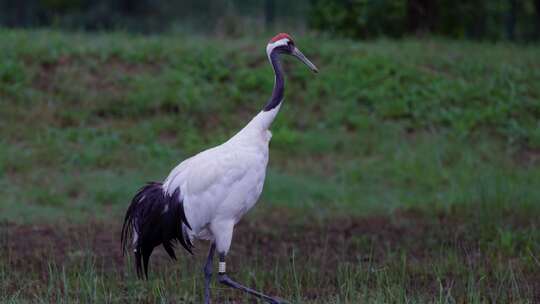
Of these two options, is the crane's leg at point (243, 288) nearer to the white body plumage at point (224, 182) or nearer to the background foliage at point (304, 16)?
the white body plumage at point (224, 182)

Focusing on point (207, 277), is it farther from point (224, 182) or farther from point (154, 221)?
point (224, 182)

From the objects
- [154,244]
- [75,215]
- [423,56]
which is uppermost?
[423,56]

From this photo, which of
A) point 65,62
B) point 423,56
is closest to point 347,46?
point 423,56

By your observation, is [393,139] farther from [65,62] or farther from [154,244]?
[154,244]

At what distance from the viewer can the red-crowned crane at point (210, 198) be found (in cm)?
555

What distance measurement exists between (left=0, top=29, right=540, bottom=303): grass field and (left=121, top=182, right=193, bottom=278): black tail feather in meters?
0.24

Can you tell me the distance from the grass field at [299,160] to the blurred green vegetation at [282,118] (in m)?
0.03

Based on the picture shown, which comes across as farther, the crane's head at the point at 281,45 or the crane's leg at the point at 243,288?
the crane's head at the point at 281,45

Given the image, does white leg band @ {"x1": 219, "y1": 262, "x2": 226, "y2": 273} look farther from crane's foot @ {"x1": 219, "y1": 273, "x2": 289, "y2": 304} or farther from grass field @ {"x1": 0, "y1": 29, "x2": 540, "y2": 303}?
grass field @ {"x1": 0, "y1": 29, "x2": 540, "y2": 303}

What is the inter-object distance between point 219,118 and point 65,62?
2.55m

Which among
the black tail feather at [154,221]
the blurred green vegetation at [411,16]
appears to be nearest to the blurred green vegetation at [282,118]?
the blurred green vegetation at [411,16]

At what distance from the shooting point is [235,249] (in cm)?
756

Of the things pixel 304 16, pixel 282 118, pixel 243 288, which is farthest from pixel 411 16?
pixel 243 288

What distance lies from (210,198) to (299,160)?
17.8 ft
